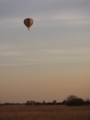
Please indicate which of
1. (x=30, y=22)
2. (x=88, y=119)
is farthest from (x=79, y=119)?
(x=30, y=22)

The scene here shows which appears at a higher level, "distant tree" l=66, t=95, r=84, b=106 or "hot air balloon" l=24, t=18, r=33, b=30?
"hot air balloon" l=24, t=18, r=33, b=30

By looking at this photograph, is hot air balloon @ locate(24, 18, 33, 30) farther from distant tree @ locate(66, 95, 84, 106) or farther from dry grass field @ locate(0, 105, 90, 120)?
distant tree @ locate(66, 95, 84, 106)

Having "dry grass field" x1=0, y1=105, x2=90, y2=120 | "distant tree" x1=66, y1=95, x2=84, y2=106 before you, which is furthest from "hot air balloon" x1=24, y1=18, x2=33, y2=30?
"distant tree" x1=66, y1=95, x2=84, y2=106

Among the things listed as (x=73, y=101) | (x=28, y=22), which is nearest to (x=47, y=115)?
(x=28, y=22)

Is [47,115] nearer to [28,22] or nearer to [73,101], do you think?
[28,22]

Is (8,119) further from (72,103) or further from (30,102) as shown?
(30,102)

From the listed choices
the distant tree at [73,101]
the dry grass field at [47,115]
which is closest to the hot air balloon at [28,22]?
the dry grass field at [47,115]

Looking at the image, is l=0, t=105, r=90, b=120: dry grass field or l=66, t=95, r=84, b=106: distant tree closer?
l=0, t=105, r=90, b=120: dry grass field

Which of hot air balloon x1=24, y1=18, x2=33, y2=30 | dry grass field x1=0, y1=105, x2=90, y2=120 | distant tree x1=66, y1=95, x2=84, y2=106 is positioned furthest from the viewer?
distant tree x1=66, y1=95, x2=84, y2=106

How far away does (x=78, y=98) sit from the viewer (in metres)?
93.0

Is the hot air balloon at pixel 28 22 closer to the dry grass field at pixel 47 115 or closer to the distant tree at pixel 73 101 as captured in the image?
the dry grass field at pixel 47 115

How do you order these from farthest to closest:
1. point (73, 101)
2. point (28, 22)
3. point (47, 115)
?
point (73, 101), point (28, 22), point (47, 115)

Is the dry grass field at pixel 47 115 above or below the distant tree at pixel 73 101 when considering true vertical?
below

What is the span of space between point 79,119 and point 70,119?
827 mm
